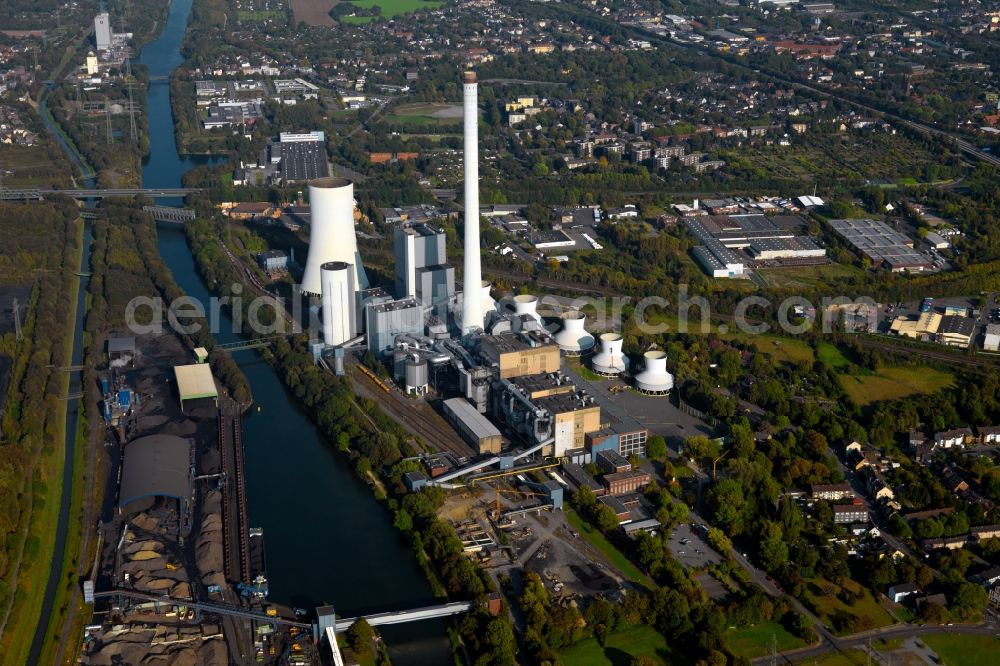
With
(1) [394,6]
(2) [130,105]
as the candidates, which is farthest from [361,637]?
(1) [394,6]

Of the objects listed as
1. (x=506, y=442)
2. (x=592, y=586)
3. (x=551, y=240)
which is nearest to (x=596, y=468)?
(x=506, y=442)

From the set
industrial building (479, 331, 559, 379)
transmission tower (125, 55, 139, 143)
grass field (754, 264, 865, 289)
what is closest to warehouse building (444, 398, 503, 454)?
industrial building (479, 331, 559, 379)

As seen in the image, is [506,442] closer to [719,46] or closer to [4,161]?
[4,161]

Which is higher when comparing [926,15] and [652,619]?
[926,15]

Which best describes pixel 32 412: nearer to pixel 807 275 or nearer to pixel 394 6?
pixel 807 275

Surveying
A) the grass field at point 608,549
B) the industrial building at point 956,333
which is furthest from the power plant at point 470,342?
the industrial building at point 956,333

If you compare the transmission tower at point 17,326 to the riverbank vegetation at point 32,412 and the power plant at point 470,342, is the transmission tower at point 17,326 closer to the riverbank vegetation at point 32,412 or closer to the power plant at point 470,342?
the riverbank vegetation at point 32,412
